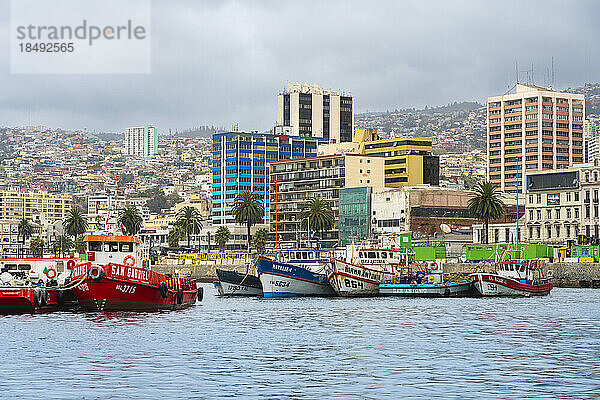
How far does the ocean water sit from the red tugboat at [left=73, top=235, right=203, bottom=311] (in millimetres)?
1175

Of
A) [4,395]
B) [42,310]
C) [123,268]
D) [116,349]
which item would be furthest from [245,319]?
[4,395]

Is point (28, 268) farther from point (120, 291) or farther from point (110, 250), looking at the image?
point (120, 291)

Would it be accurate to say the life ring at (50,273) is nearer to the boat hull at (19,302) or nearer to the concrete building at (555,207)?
the boat hull at (19,302)

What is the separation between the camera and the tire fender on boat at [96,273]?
64.3 metres

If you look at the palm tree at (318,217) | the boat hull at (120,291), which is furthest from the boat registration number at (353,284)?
the palm tree at (318,217)

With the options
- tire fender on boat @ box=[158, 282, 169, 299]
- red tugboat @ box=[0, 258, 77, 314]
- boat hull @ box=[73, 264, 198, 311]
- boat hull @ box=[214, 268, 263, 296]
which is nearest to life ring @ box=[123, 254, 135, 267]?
boat hull @ box=[73, 264, 198, 311]

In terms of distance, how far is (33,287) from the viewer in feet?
217

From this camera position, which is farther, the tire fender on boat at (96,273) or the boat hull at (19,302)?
the boat hull at (19,302)

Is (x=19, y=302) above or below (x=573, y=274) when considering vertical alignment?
above

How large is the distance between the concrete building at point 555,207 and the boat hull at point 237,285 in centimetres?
7486

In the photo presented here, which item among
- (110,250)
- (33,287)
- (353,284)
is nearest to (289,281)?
(353,284)

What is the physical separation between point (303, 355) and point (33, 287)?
27196mm

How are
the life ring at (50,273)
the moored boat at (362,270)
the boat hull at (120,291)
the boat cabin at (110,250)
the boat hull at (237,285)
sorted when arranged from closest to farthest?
the boat hull at (120,291) → the boat cabin at (110,250) → the life ring at (50,273) → the moored boat at (362,270) → the boat hull at (237,285)

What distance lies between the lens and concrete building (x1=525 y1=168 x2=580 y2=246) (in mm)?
163375
